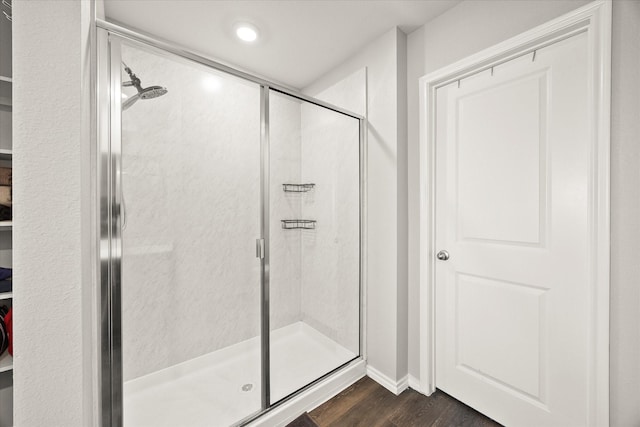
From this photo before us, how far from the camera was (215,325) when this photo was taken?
74.9 inches

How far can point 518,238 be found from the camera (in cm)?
143

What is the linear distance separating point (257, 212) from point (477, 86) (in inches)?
59.8

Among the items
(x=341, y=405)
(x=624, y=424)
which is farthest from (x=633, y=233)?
(x=341, y=405)

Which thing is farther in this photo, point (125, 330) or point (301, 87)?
point (301, 87)

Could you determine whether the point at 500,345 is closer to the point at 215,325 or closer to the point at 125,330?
the point at 215,325

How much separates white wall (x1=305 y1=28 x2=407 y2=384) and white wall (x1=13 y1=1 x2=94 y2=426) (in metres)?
1.59

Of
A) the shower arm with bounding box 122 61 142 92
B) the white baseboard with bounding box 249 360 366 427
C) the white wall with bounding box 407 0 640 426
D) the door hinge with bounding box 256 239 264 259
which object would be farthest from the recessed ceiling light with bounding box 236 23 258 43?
the white baseboard with bounding box 249 360 366 427

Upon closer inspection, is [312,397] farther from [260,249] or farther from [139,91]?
[139,91]

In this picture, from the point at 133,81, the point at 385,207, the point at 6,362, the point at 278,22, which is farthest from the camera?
the point at 385,207

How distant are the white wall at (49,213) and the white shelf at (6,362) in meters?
0.62

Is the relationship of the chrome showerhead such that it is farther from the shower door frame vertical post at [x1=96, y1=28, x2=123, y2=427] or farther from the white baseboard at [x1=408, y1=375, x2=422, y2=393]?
the white baseboard at [x1=408, y1=375, x2=422, y2=393]

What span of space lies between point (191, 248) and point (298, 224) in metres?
0.76

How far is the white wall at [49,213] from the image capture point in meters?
0.76

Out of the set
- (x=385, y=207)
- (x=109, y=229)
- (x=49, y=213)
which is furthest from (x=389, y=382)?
(x=49, y=213)
